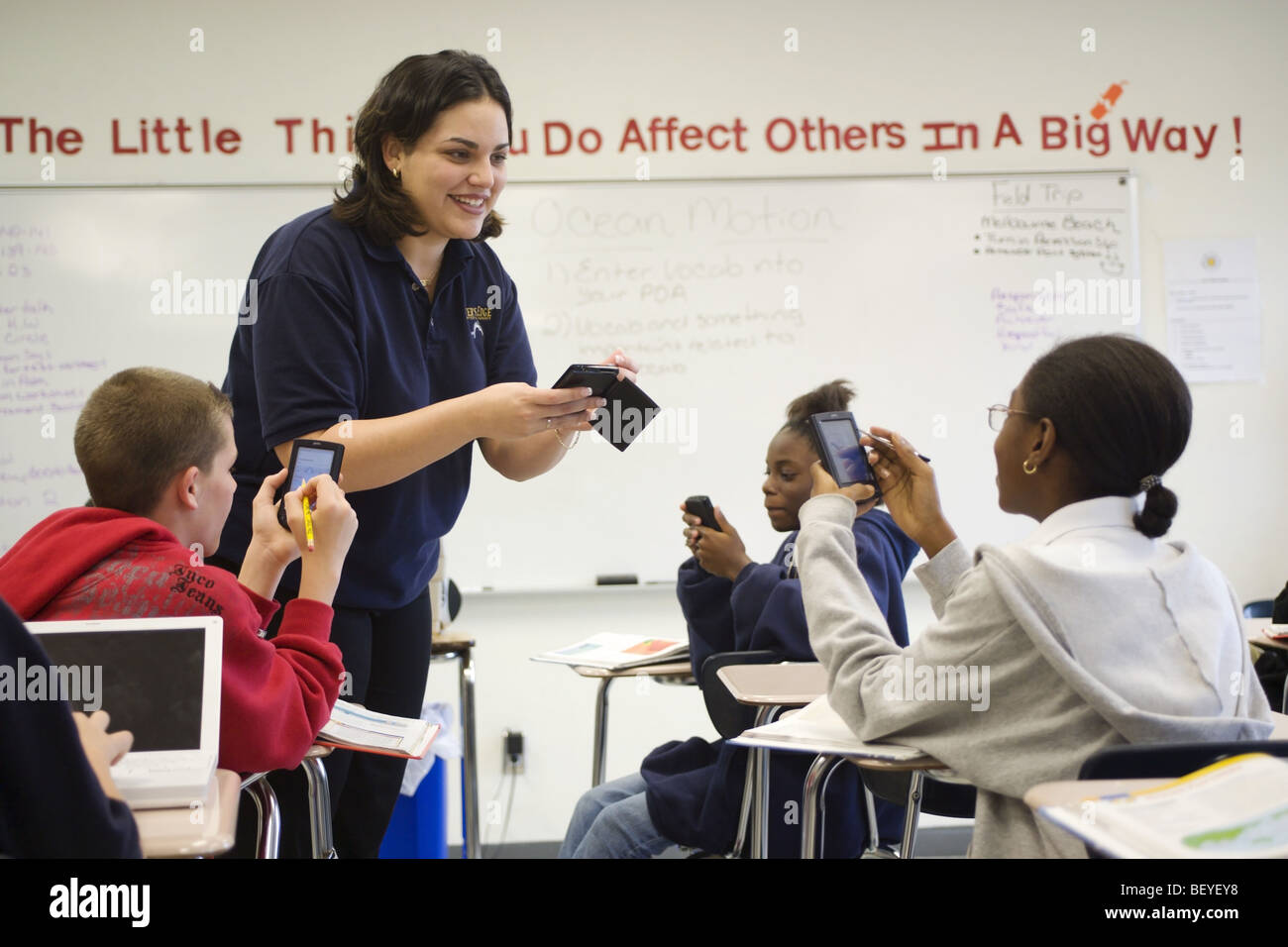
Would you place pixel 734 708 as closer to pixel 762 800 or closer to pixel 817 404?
pixel 762 800

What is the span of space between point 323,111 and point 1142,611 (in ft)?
10.7

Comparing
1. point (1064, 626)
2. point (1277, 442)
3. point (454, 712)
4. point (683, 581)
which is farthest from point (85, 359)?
point (1277, 442)

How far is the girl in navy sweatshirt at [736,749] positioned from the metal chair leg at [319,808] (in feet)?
2.36

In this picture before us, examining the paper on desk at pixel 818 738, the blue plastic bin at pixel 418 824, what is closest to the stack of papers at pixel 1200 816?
the paper on desk at pixel 818 738

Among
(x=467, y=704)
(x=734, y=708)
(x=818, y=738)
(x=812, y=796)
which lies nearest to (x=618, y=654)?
(x=467, y=704)

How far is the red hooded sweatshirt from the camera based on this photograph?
1247 millimetres

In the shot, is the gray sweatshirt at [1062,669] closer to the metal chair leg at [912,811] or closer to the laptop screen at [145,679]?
the metal chair leg at [912,811]

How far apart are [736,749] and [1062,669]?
991mm

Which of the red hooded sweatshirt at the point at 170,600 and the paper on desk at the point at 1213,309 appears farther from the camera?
the paper on desk at the point at 1213,309

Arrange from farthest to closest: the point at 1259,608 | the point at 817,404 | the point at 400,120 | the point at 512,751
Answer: the point at 512,751 < the point at 1259,608 < the point at 817,404 < the point at 400,120

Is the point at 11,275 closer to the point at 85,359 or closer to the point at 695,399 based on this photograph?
the point at 85,359

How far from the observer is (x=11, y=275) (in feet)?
11.7

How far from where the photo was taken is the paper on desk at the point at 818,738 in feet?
4.28

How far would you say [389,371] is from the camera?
1.71 metres
